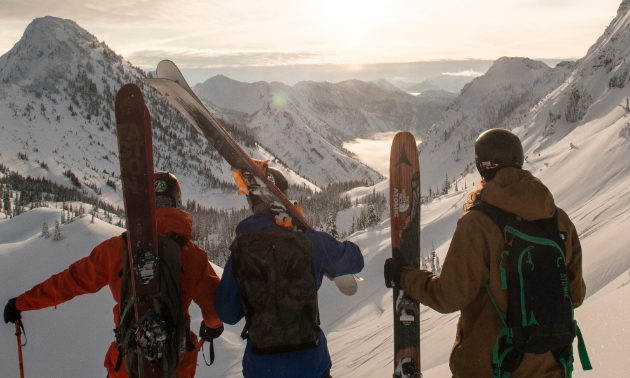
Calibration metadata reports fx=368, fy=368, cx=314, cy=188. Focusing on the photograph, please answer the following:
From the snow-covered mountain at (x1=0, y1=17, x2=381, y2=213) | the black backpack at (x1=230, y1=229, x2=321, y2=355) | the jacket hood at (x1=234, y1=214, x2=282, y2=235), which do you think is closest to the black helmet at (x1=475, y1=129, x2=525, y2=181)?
the black backpack at (x1=230, y1=229, x2=321, y2=355)

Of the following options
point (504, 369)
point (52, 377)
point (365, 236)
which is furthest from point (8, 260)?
point (365, 236)

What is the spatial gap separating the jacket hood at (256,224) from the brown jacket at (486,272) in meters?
1.47

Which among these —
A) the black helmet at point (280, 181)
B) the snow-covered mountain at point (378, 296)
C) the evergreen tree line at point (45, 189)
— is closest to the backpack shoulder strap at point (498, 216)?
the snow-covered mountain at point (378, 296)

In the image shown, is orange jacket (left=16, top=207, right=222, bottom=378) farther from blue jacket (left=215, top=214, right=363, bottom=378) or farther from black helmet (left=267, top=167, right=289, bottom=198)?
black helmet (left=267, top=167, right=289, bottom=198)

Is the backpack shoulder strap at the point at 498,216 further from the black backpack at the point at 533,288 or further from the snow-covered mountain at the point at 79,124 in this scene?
the snow-covered mountain at the point at 79,124

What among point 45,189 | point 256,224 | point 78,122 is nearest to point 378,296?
point 256,224

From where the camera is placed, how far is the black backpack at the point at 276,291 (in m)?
3.04

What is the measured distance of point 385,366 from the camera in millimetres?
5840

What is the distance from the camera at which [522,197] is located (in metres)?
2.51

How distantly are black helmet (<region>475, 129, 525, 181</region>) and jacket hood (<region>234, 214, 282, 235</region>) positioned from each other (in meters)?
1.81

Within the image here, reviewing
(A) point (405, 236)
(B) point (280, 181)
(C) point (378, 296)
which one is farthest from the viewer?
(C) point (378, 296)

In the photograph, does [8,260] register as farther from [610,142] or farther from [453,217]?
[610,142]

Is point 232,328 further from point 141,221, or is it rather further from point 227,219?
point 227,219

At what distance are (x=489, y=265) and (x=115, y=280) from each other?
322 centimetres
